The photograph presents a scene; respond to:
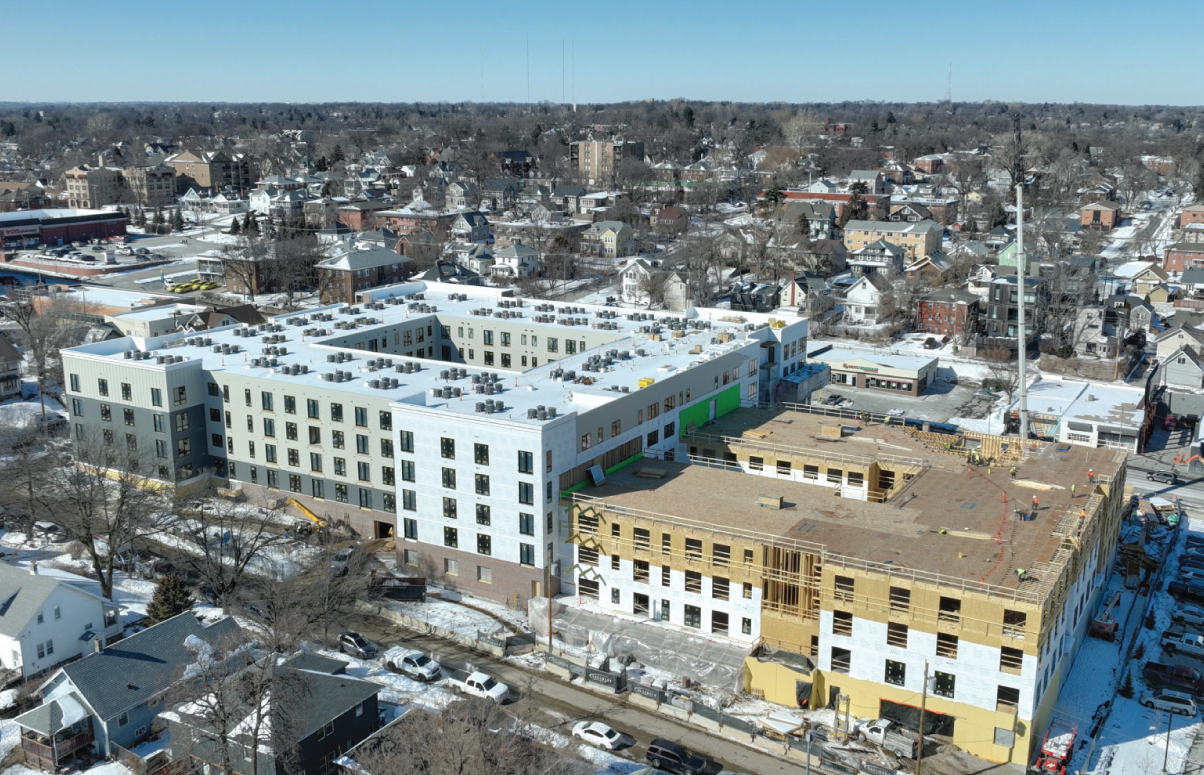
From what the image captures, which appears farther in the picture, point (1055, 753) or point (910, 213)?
point (910, 213)

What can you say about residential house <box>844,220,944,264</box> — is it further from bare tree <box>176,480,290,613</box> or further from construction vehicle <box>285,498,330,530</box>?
bare tree <box>176,480,290,613</box>

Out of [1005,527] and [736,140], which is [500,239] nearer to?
[1005,527]

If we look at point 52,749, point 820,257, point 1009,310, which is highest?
point 820,257

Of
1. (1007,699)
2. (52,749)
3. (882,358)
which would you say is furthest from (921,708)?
Result: (882,358)

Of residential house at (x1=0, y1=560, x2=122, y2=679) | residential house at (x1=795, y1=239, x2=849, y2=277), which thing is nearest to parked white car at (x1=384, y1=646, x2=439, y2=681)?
residential house at (x1=0, y1=560, x2=122, y2=679)

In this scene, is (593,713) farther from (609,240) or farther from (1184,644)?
(609,240)

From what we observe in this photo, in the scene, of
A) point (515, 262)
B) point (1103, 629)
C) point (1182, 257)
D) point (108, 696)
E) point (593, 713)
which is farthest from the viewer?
point (515, 262)

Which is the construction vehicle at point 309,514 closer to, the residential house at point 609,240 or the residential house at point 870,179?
the residential house at point 609,240
